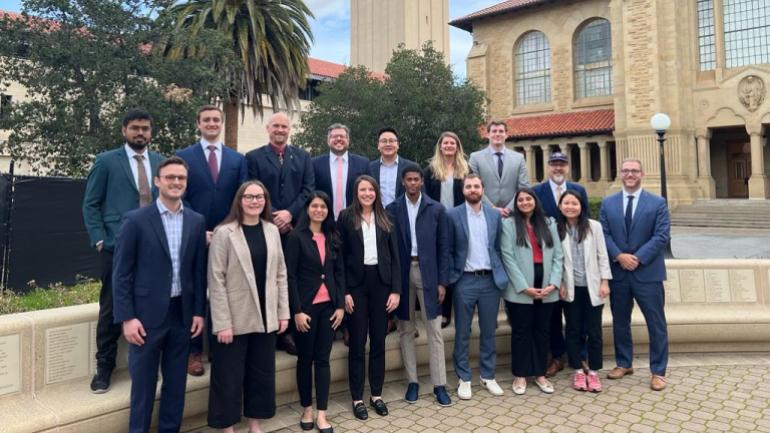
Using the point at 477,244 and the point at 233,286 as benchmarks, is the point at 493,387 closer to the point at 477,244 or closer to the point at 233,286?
the point at 477,244

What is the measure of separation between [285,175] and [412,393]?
246cm

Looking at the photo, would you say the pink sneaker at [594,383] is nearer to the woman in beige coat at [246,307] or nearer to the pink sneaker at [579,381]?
the pink sneaker at [579,381]

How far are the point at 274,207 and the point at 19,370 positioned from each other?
2.40 m

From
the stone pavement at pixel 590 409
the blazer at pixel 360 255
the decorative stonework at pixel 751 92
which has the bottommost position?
the stone pavement at pixel 590 409

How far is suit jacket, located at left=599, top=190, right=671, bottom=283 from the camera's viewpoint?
5.29 m

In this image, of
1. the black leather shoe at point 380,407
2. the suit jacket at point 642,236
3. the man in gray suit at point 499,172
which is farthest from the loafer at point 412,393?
the suit jacket at point 642,236

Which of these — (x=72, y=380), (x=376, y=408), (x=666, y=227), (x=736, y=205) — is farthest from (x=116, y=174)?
(x=736, y=205)

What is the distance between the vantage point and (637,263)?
531 centimetres

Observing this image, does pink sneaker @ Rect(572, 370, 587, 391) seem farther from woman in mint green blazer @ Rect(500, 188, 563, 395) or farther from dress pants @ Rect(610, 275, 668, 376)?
dress pants @ Rect(610, 275, 668, 376)

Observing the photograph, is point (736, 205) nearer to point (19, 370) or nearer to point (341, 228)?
point (341, 228)

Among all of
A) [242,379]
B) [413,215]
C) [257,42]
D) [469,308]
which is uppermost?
[257,42]

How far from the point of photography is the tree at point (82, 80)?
13.2 metres

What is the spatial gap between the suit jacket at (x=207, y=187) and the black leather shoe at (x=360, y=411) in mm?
2088

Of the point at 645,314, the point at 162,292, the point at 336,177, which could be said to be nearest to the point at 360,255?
the point at 336,177
